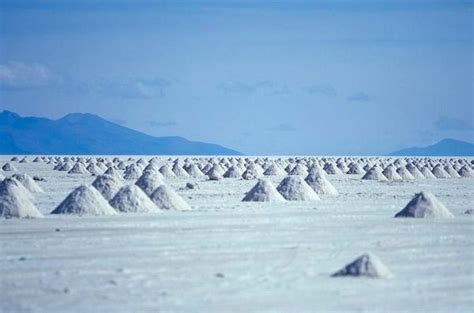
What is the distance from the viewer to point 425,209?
1981cm

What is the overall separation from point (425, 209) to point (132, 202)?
588cm

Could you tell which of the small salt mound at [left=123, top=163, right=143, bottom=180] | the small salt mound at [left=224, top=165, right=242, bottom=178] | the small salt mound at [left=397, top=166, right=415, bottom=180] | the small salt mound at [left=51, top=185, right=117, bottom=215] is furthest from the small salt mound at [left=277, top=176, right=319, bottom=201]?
the small salt mound at [left=397, top=166, right=415, bottom=180]

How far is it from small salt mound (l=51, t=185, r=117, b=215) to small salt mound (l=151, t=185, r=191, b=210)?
1.85 m

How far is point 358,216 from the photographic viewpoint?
20.8 metres

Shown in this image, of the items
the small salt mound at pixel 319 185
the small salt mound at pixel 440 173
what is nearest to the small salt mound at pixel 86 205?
the small salt mound at pixel 319 185

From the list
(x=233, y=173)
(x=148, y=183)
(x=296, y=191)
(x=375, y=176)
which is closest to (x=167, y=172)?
(x=233, y=173)

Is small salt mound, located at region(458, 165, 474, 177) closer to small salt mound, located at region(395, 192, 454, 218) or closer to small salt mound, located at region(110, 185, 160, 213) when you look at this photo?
small salt mound, located at region(395, 192, 454, 218)

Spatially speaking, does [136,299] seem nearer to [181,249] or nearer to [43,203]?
[181,249]

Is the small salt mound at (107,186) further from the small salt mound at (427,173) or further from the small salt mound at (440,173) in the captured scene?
the small salt mound at (440,173)

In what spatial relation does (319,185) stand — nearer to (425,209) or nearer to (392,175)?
(425,209)

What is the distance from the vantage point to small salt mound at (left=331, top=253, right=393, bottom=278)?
35.3ft

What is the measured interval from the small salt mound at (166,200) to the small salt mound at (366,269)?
34.5 feet

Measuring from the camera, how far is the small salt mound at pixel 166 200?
833 inches

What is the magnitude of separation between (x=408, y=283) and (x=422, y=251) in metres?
3.34
